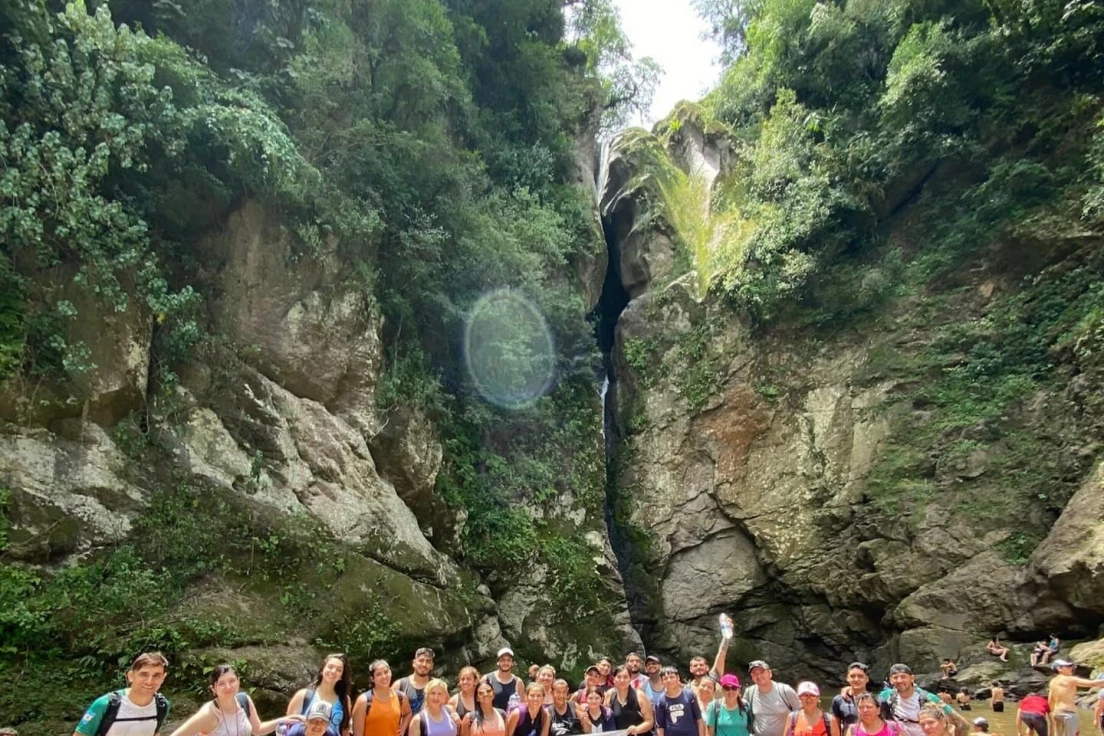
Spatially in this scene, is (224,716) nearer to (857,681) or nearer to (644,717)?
(644,717)

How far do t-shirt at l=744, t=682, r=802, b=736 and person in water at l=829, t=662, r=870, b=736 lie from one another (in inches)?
12.1

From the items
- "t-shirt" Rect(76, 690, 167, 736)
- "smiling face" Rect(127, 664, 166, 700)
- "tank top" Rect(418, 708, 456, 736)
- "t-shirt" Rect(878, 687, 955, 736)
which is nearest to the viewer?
"t-shirt" Rect(76, 690, 167, 736)

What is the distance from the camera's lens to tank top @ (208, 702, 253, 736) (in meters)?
3.88

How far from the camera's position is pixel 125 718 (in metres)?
3.62

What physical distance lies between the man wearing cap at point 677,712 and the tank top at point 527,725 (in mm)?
926

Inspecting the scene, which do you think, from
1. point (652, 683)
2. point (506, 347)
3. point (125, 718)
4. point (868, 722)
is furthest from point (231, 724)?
point (506, 347)

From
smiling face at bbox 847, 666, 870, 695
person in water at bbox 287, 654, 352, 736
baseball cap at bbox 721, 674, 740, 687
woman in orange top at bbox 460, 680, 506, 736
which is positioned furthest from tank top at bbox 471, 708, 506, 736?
smiling face at bbox 847, 666, 870, 695

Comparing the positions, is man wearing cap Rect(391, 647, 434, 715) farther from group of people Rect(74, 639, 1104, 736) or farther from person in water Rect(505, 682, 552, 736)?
person in water Rect(505, 682, 552, 736)

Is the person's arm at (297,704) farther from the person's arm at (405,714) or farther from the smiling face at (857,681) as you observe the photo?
the smiling face at (857,681)

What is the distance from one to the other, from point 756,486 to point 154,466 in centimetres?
1227

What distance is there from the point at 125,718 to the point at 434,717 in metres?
1.85

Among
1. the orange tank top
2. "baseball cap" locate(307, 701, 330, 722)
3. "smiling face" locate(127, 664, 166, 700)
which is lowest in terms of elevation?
the orange tank top

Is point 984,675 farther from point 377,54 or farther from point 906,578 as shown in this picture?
point 377,54

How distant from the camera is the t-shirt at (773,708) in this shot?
4.92 m
